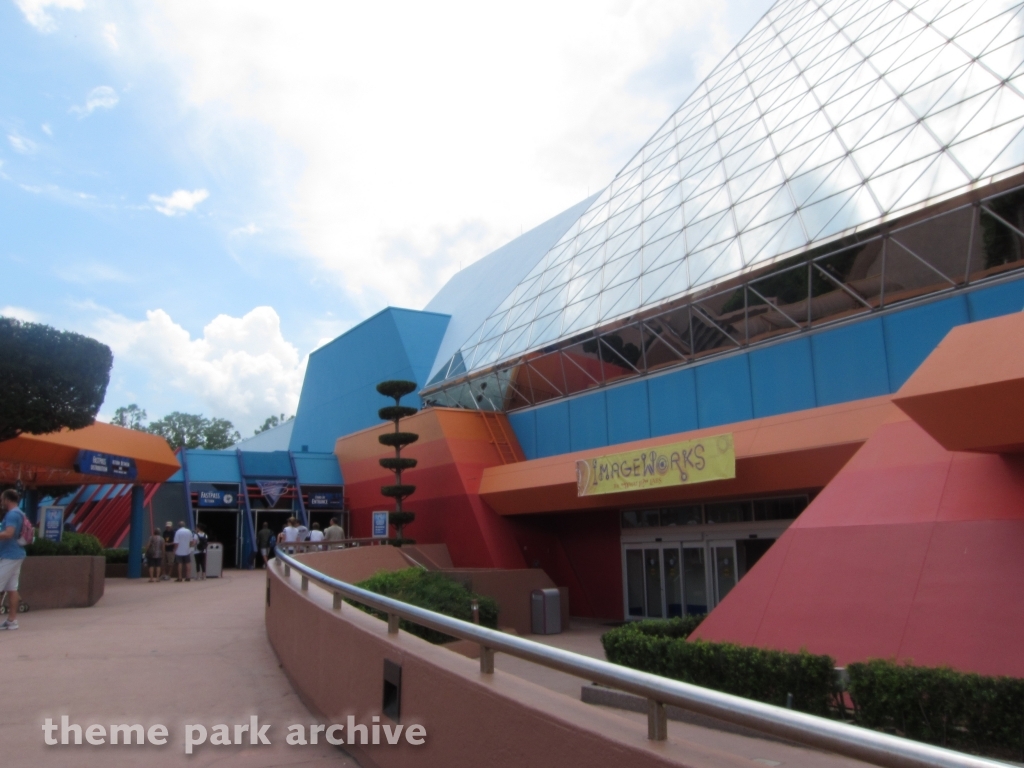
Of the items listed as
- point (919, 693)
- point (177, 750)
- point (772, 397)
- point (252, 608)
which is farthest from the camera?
point (772, 397)

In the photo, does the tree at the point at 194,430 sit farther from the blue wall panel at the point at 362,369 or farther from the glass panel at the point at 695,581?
the glass panel at the point at 695,581

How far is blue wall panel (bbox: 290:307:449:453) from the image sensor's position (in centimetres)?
3275

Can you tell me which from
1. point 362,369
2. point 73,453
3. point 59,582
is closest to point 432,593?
point 59,582

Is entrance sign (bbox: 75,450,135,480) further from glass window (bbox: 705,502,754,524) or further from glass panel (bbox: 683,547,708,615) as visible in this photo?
glass window (bbox: 705,502,754,524)

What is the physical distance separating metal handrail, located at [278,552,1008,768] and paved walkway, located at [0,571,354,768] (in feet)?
7.91

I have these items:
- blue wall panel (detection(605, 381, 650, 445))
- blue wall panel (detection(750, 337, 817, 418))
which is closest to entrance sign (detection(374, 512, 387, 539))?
blue wall panel (detection(605, 381, 650, 445))

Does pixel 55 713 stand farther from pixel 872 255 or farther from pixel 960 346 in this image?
pixel 872 255

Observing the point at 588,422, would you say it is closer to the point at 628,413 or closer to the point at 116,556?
the point at 628,413

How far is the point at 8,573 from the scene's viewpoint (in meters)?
10.8

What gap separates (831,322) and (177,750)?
14.3 meters

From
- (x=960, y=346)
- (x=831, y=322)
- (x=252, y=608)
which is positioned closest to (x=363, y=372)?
(x=252, y=608)

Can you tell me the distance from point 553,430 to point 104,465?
12.3m

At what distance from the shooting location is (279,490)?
3041 centimetres

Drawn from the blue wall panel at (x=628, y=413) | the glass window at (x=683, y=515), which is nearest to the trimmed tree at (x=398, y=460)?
the blue wall panel at (x=628, y=413)
